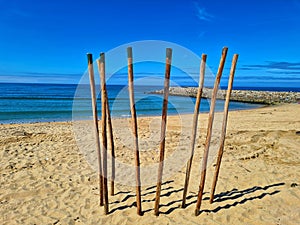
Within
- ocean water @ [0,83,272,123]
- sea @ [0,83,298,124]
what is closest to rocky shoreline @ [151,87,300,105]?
sea @ [0,83,298,124]

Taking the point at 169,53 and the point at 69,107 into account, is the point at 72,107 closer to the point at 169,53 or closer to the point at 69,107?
the point at 69,107

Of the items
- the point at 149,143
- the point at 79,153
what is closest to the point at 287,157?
the point at 149,143

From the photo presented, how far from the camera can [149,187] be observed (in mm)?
5184

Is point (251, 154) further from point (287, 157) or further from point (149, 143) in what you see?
point (149, 143)

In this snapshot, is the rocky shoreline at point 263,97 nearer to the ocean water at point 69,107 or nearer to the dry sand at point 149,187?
the ocean water at point 69,107

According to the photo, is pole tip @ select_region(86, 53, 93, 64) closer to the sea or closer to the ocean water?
the sea

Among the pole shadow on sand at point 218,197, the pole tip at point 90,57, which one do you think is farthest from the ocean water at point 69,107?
the pole shadow on sand at point 218,197

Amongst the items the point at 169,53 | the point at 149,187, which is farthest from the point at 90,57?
the point at 149,187

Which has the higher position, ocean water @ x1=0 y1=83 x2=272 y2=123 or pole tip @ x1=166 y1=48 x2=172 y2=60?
pole tip @ x1=166 y1=48 x2=172 y2=60

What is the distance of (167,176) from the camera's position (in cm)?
575

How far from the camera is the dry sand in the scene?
13.1ft

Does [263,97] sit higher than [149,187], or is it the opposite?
[263,97]

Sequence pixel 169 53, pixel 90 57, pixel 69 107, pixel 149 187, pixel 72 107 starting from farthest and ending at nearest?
pixel 72 107 → pixel 69 107 → pixel 149 187 → pixel 90 57 → pixel 169 53

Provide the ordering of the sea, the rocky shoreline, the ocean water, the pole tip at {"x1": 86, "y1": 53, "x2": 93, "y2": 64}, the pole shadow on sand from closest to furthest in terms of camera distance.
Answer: the pole tip at {"x1": 86, "y1": 53, "x2": 93, "y2": 64}, the pole shadow on sand, the sea, the ocean water, the rocky shoreline
